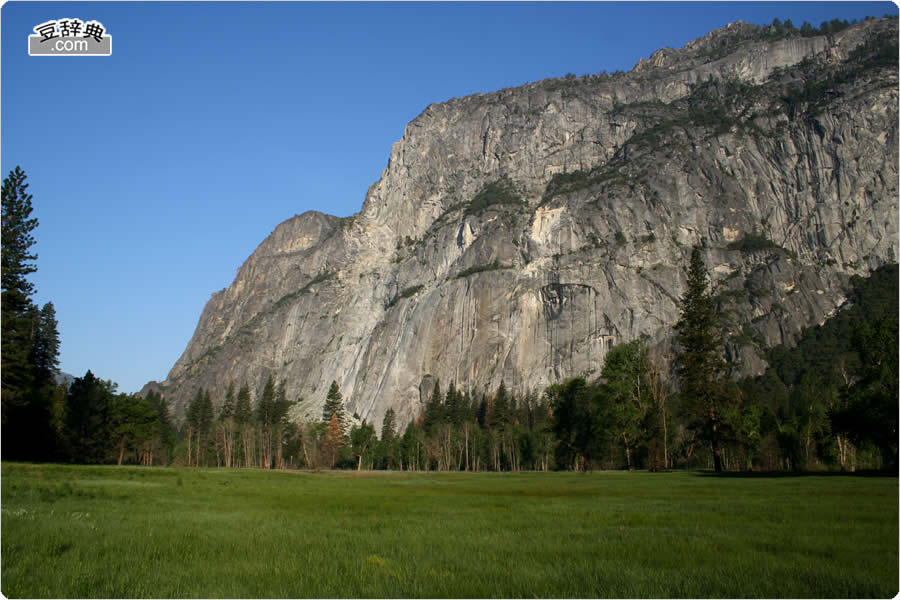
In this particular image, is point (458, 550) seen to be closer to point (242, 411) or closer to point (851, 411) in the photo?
point (851, 411)

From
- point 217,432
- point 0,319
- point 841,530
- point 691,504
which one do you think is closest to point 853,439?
point 691,504

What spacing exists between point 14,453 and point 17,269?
22.5 meters

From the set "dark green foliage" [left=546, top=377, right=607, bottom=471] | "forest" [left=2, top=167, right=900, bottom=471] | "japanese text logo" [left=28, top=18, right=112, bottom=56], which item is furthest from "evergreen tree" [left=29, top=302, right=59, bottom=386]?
"dark green foliage" [left=546, top=377, right=607, bottom=471]

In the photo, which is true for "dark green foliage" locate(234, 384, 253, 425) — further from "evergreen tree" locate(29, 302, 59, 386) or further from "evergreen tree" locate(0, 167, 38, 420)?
"evergreen tree" locate(0, 167, 38, 420)

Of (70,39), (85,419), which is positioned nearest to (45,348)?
(85,419)

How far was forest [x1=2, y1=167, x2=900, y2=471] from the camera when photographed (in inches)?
1710

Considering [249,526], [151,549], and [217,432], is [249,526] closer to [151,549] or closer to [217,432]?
[151,549]

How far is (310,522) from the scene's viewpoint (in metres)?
16.5

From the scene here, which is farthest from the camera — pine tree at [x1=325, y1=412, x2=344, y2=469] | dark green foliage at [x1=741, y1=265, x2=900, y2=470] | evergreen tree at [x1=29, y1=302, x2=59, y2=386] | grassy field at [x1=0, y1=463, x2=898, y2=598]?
pine tree at [x1=325, y1=412, x2=344, y2=469]

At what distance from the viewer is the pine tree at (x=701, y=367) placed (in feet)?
162

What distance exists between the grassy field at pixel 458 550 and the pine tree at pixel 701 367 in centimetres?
3073

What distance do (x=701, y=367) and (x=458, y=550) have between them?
43.0 m

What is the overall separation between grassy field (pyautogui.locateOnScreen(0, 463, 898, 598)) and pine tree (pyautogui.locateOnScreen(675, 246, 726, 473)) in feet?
101

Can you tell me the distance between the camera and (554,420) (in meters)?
76.8
